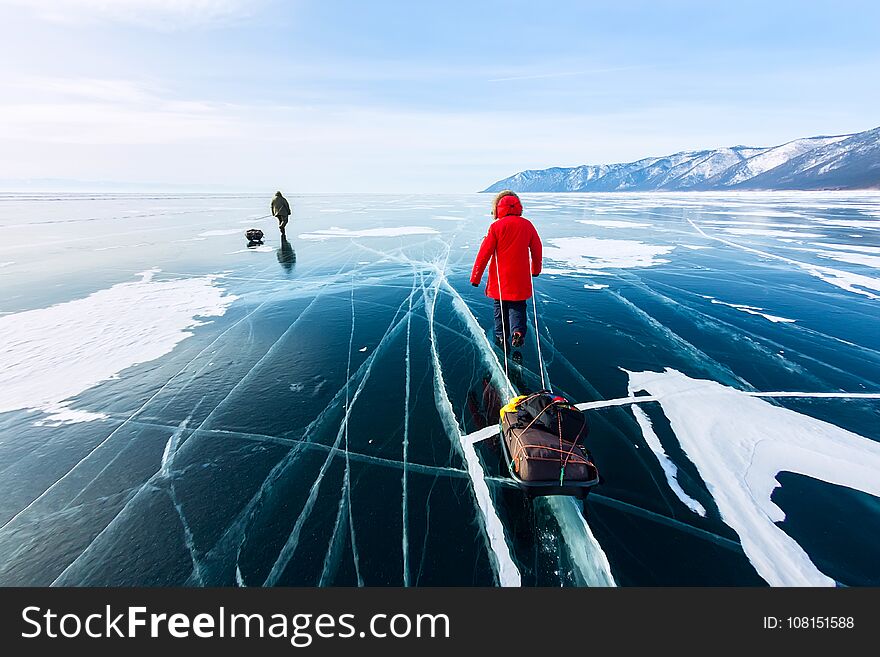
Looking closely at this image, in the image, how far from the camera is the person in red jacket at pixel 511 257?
5520mm

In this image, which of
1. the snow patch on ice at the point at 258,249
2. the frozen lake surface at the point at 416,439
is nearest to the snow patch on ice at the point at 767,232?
the frozen lake surface at the point at 416,439

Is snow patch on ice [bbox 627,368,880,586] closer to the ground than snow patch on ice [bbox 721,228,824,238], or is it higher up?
closer to the ground

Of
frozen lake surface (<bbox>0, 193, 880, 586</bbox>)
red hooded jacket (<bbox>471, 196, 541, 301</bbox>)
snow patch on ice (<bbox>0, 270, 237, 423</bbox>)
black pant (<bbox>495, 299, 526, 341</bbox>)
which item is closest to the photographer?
frozen lake surface (<bbox>0, 193, 880, 586</bbox>)

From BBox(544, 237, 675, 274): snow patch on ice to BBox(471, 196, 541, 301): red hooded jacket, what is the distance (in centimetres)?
623

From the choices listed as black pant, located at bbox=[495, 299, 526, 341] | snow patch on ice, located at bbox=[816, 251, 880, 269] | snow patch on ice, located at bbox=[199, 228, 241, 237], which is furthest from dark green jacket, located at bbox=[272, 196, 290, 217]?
A: snow patch on ice, located at bbox=[816, 251, 880, 269]

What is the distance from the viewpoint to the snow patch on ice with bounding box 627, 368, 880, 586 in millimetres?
2748

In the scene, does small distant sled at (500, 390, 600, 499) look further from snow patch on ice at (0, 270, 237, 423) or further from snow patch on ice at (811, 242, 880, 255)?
snow patch on ice at (811, 242, 880, 255)

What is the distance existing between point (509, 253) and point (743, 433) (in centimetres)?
358

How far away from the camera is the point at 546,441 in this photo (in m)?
2.96

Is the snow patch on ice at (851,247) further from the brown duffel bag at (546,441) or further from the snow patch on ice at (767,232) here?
the brown duffel bag at (546,441)

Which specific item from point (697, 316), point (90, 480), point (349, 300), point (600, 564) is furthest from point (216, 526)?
point (697, 316)

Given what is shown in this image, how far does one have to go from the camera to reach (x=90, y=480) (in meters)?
3.42

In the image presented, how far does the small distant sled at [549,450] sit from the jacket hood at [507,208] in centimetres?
324

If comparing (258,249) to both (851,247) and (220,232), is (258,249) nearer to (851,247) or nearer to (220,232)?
(220,232)
